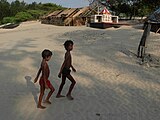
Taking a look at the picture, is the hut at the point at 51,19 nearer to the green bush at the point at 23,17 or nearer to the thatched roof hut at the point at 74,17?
the thatched roof hut at the point at 74,17

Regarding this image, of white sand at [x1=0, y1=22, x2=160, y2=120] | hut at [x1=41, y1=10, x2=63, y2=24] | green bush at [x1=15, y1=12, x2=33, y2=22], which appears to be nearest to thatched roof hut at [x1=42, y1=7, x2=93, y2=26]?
hut at [x1=41, y1=10, x2=63, y2=24]

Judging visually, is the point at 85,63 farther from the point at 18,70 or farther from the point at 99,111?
the point at 99,111

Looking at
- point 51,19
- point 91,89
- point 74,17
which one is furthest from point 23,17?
point 91,89

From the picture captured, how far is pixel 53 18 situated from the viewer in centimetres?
5006

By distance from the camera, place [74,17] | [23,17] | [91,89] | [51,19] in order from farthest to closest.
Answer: [23,17], [51,19], [74,17], [91,89]

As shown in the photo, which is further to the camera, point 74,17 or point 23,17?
point 23,17

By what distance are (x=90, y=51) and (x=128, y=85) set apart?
6.14m

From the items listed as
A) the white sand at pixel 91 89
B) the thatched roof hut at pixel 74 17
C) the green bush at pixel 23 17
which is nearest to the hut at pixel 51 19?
the thatched roof hut at pixel 74 17

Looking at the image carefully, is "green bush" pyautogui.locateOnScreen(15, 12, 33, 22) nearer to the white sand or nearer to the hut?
the hut

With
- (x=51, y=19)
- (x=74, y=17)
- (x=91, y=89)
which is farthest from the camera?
(x=51, y=19)

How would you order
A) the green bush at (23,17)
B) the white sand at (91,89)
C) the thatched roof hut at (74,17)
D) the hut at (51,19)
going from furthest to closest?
the green bush at (23,17) < the hut at (51,19) < the thatched roof hut at (74,17) < the white sand at (91,89)

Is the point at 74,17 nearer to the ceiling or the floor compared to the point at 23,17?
nearer to the ceiling

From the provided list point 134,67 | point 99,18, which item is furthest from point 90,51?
point 99,18

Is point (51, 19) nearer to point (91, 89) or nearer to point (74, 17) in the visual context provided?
point (74, 17)
